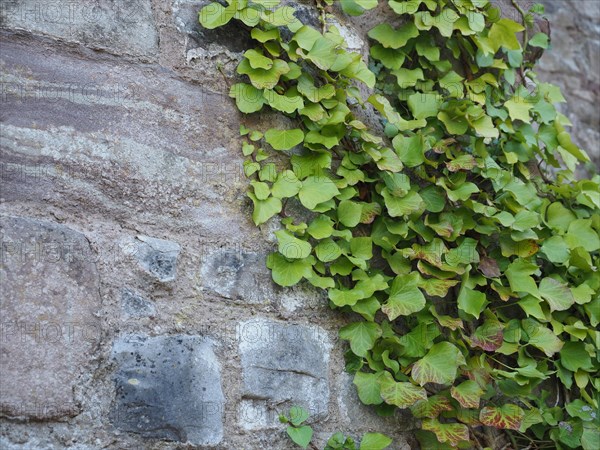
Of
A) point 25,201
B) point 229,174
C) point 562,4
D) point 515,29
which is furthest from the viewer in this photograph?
point 562,4

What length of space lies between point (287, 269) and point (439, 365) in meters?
0.37

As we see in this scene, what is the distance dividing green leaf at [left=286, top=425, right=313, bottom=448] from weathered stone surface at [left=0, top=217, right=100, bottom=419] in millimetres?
395

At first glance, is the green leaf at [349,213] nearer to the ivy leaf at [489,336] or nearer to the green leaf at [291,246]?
the green leaf at [291,246]

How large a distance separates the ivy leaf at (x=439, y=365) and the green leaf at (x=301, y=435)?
25 centimetres

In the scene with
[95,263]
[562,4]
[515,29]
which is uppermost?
[515,29]

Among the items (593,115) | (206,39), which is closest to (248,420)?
(206,39)

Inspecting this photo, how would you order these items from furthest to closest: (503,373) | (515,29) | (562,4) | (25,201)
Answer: (562,4) → (515,29) → (503,373) → (25,201)

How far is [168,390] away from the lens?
3.92 ft

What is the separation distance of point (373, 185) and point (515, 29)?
566 millimetres

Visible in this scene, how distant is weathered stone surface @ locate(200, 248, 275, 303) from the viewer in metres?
1.30

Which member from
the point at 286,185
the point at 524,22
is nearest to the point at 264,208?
the point at 286,185

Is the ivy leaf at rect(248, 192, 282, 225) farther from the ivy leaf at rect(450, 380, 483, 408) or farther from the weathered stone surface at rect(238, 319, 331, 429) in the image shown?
the ivy leaf at rect(450, 380, 483, 408)

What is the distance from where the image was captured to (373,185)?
1.52m

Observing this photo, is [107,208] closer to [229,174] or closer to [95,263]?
[95,263]
